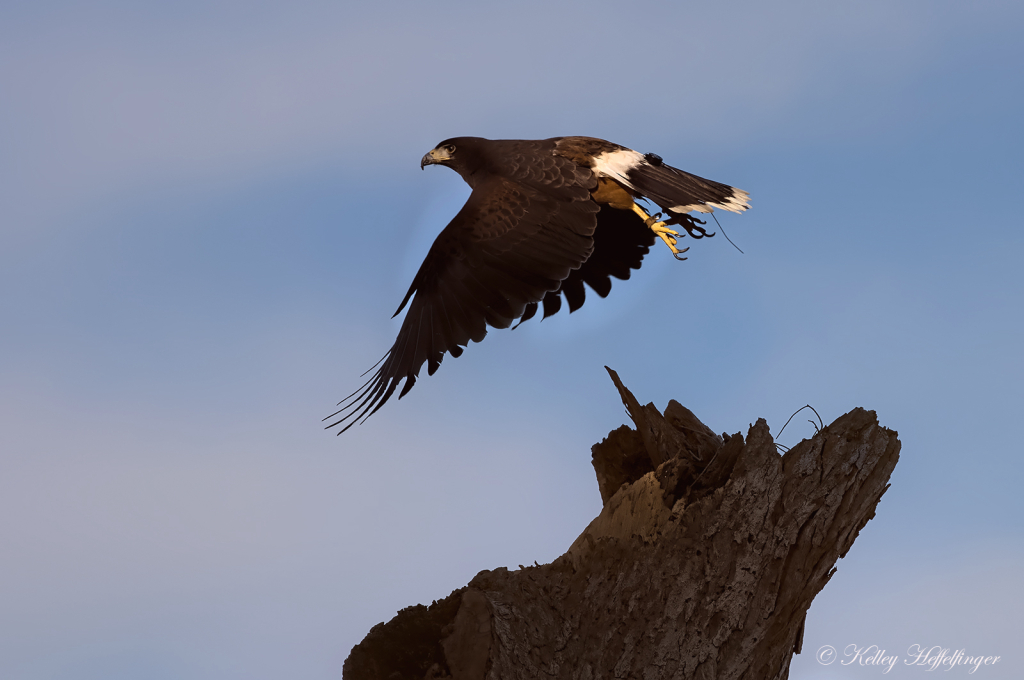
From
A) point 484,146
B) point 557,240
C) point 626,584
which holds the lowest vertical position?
point 626,584

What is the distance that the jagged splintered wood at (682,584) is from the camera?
400 centimetres

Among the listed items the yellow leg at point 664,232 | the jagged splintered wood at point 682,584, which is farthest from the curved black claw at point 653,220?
the jagged splintered wood at point 682,584

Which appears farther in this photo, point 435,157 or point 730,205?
point 435,157

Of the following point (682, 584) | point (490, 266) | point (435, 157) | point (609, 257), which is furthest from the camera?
point (435, 157)

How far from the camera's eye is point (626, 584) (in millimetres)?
4297

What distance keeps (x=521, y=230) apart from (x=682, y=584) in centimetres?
222

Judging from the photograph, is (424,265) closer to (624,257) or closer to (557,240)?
(557,240)

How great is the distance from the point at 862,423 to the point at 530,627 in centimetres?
215

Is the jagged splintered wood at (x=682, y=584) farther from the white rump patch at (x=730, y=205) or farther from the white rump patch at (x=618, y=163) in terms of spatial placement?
the white rump patch at (x=618, y=163)

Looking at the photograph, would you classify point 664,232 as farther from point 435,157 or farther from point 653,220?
point 435,157

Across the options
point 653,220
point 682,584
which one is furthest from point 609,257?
point 682,584

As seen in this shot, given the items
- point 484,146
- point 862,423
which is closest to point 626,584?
point 862,423

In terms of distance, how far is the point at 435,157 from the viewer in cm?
603

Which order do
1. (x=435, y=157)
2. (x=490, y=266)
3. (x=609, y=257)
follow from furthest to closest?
(x=435, y=157) < (x=609, y=257) < (x=490, y=266)
